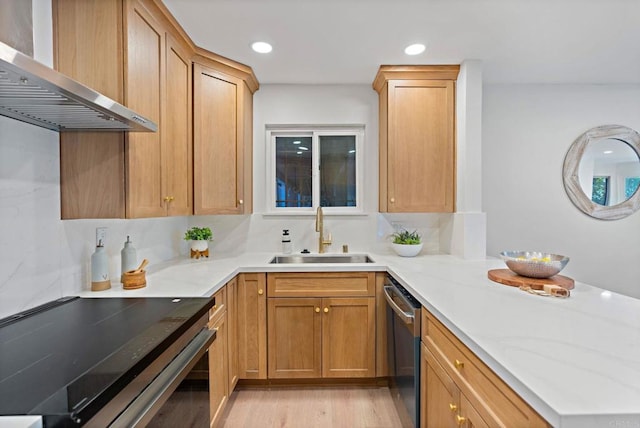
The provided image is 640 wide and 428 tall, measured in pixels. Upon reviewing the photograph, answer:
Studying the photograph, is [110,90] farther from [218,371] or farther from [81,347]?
[218,371]

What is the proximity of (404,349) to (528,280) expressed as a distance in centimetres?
76

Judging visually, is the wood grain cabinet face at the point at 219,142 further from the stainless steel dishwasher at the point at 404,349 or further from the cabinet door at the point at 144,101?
the stainless steel dishwasher at the point at 404,349

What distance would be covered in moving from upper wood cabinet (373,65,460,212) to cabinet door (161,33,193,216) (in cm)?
149

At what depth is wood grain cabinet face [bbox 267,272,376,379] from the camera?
2.30m

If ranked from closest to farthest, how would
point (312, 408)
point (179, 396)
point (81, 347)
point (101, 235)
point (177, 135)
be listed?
1. point (81, 347)
2. point (179, 396)
3. point (101, 235)
4. point (177, 135)
5. point (312, 408)

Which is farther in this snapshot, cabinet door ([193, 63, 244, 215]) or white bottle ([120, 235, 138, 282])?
cabinet door ([193, 63, 244, 215])

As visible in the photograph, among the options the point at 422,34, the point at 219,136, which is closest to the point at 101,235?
the point at 219,136

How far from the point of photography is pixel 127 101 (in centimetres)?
146

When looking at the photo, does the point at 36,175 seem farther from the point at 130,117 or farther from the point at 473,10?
the point at 473,10

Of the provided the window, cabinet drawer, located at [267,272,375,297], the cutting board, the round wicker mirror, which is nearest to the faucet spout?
the window

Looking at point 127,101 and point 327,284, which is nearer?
point 127,101

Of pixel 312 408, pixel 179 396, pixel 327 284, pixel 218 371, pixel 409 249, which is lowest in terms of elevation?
pixel 312 408

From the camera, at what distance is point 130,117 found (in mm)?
1255

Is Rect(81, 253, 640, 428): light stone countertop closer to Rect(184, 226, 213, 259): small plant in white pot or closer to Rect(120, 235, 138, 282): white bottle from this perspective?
Rect(120, 235, 138, 282): white bottle
